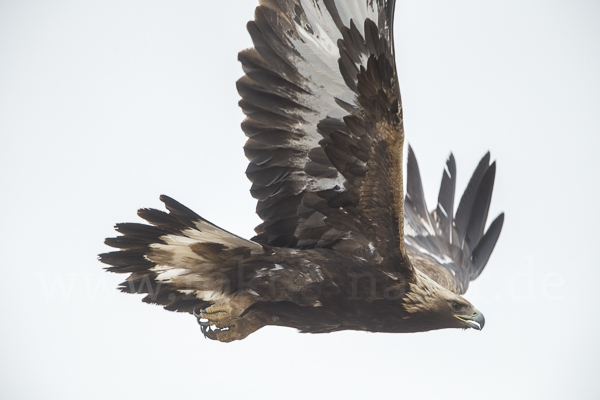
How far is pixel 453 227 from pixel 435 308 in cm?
275

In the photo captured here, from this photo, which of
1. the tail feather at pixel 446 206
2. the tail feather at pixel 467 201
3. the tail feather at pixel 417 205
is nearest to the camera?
the tail feather at pixel 467 201

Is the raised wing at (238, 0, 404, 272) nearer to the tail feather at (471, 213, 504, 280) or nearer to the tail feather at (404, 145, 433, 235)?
the tail feather at (471, 213, 504, 280)

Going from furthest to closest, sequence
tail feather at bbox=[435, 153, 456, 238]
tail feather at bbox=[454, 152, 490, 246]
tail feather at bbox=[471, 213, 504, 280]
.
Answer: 1. tail feather at bbox=[435, 153, 456, 238]
2. tail feather at bbox=[471, 213, 504, 280]
3. tail feather at bbox=[454, 152, 490, 246]

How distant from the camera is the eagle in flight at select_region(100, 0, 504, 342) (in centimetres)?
517

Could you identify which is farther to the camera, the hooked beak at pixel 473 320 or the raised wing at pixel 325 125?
the hooked beak at pixel 473 320

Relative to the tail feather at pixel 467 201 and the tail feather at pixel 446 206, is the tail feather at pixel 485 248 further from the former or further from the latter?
the tail feather at pixel 446 206

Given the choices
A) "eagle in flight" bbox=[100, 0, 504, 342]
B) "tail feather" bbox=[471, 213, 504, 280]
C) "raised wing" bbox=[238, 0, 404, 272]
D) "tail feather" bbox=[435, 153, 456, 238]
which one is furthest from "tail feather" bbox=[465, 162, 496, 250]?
"raised wing" bbox=[238, 0, 404, 272]

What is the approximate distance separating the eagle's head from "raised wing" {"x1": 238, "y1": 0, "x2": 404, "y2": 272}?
0.32m

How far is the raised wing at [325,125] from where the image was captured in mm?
5090

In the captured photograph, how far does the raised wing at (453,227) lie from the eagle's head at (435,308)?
1539mm

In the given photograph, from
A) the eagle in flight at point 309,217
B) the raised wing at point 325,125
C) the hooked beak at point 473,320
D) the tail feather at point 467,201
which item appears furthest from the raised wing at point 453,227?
the raised wing at point 325,125

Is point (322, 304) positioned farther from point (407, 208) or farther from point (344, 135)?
point (407, 208)

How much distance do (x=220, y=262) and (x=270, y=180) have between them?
733 millimetres

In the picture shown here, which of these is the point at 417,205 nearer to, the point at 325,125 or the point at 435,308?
the point at 435,308
